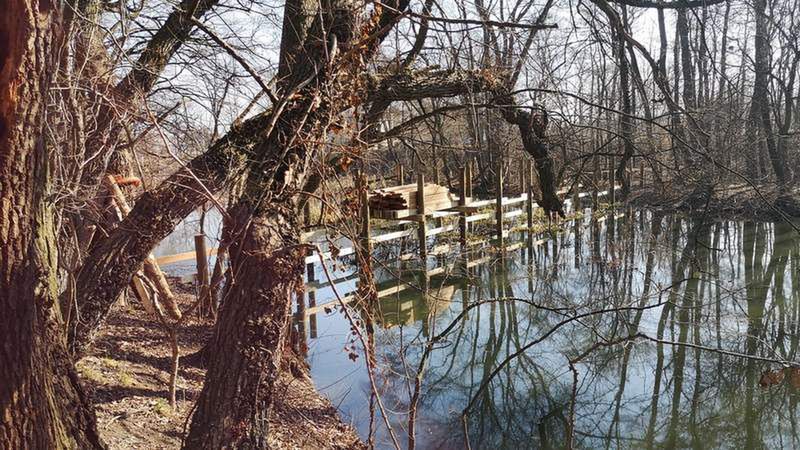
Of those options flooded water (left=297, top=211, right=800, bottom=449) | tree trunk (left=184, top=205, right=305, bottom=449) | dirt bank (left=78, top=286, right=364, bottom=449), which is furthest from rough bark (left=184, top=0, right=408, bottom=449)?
dirt bank (left=78, top=286, right=364, bottom=449)

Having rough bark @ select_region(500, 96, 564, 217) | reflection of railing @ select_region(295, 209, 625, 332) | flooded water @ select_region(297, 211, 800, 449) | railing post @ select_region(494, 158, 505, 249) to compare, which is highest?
rough bark @ select_region(500, 96, 564, 217)

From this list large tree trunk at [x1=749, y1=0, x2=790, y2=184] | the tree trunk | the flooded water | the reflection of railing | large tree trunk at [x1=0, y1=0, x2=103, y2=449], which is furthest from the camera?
large tree trunk at [x1=749, y1=0, x2=790, y2=184]

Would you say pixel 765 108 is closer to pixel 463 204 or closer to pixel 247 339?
pixel 463 204

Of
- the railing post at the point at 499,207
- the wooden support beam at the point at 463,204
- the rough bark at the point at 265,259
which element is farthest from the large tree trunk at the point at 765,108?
the rough bark at the point at 265,259

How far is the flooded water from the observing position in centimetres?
681

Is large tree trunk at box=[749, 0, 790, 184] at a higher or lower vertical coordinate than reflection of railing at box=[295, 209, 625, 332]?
higher

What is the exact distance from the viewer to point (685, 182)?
4.83m

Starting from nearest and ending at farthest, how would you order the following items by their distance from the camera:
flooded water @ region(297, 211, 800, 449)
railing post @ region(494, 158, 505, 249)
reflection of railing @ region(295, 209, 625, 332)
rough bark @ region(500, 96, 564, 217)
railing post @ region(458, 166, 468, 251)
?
rough bark @ region(500, 96, 564, 217), flooded water @ region(297, 211, 800, 449), reflection of railing @ region(295, 209, 625, 332), railing post @ region(458, 166, 468, 251), railing post @ region(494, 158, 505, 249)

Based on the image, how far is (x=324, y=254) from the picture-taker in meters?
4.74

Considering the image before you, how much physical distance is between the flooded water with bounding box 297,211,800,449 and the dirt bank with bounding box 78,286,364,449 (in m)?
0.53

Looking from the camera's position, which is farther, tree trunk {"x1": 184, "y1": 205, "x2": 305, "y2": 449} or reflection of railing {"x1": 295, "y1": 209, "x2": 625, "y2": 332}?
reflection of railing {"x1": 295, "y1": 209, "x2": 625, "y2": 332}

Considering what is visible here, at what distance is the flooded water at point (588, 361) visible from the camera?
6809 millimetres

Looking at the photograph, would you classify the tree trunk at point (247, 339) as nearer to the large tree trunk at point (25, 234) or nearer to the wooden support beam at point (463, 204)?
the large tree trunk at point (25, 234)

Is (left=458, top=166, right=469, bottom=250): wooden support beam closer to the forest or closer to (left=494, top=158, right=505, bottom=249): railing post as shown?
(left=494, top=158, right=505, bottom=249): railing post
